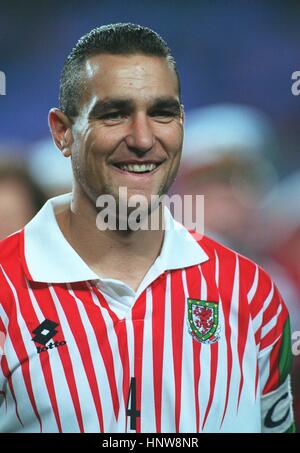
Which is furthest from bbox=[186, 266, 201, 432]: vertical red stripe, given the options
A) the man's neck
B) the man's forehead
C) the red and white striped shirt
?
the man's forehead

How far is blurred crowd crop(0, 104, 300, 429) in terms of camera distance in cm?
161

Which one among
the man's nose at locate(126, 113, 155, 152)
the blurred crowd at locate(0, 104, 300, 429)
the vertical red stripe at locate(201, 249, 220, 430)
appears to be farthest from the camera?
the blurred crowd at locate(0, 104, 300, 429)

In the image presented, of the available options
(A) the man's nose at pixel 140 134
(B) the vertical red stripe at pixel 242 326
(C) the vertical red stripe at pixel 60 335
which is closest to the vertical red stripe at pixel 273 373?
(B) the vertical red stripe at pixel 242 326

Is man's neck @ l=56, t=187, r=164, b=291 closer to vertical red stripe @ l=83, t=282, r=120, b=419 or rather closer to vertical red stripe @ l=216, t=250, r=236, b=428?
vertical red stripe @ l=83, t=282, r=120, b=419

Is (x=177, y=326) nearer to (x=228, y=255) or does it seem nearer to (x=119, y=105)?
(x=228, y=255)

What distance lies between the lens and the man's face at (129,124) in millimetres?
1241

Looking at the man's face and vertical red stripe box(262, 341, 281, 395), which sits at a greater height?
the man's face

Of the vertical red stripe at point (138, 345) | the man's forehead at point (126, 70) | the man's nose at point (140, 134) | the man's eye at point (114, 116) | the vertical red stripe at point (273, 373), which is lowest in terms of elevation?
the vertical red stripe at point (273, 373)

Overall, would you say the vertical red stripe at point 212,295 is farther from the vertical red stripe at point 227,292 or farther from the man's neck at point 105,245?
the man's neck at point 105,245

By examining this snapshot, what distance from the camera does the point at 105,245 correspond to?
134cm

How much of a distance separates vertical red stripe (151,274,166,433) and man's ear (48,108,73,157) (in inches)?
14.7

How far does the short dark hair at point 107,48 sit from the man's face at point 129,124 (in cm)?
2
